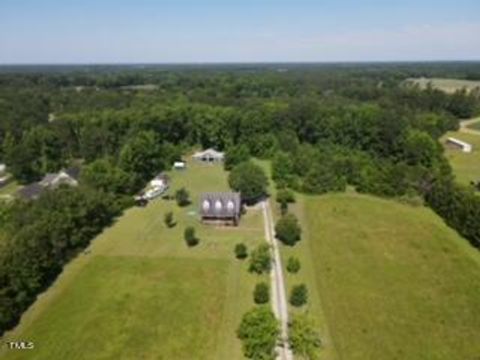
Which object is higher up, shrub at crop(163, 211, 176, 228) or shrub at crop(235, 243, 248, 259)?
shrub at crop(235, 243, 248, 259)

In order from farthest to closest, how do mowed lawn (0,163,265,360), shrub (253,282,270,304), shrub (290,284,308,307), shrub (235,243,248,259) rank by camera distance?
shrub (235,243,248,259) < shrub (253,282,270,304) < shrub (290,284,308,307) < mowed lawn (0,163,265,360)

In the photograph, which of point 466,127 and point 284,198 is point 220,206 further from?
point 466,127

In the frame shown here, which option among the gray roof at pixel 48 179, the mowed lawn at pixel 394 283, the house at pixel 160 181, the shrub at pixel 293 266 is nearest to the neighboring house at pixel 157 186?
the house at pixel 160 181

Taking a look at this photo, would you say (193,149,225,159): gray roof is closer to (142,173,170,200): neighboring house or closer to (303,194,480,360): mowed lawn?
(142,173,170,200): neighboring house

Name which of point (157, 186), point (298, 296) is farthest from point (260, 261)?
point (157, 186)

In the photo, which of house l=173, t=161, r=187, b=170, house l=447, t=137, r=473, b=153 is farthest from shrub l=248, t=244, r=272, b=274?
house l=447, t=137, r=473, b=153

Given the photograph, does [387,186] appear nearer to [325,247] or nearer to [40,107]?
[325,247]

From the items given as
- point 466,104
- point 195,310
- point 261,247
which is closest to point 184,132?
point 261,247
